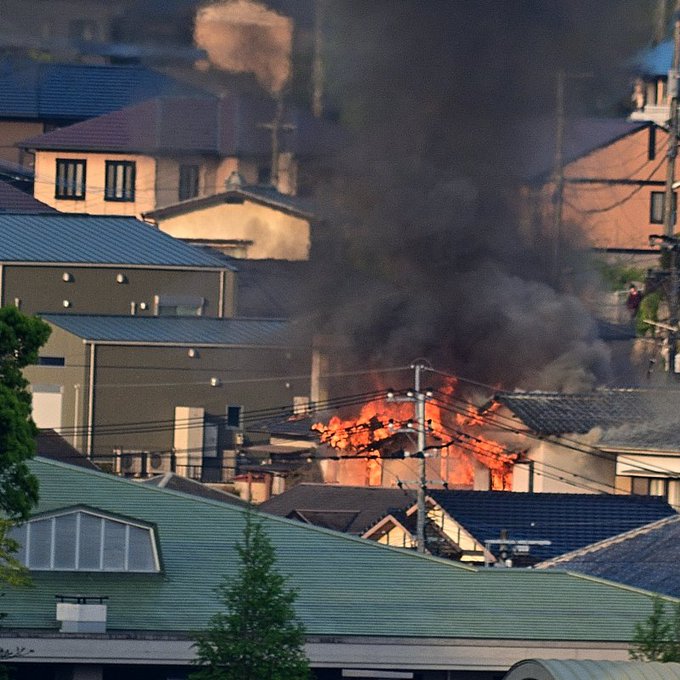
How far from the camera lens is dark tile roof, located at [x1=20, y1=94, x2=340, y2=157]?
2275 inches

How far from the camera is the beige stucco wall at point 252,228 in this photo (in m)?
68.6

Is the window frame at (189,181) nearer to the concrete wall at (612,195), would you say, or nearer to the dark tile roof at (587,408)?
the concrete wall at (612,195)

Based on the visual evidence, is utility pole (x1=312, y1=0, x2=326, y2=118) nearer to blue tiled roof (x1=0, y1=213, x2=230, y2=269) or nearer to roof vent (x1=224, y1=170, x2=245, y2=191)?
roof vent (x1=224, y1=170, x2=245, y2=191)

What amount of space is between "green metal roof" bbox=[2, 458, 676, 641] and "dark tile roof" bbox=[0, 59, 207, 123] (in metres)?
50.2

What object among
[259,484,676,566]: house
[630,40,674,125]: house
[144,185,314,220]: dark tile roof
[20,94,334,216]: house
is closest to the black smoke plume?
[630,40,674,125]: house

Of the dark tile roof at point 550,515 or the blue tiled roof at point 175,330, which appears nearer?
the dark tile roof at point 550,515

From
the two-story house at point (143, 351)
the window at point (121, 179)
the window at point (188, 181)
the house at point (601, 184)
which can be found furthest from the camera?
the window at point (121, 179)

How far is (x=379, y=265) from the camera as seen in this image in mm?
60625

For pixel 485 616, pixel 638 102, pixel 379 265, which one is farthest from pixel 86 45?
pixel 485 616

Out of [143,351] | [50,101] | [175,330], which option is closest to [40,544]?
[143,351]

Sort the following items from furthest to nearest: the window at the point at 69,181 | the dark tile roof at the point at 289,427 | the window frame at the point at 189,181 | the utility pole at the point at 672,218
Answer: the window at the point at 69,181 → the window frame at the point at 189,181 → the dark tile roof at the point at 289,427 → the utility pole at the point at 672,218

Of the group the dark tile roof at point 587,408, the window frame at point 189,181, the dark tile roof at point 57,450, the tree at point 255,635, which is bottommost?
the tree at point 255,635

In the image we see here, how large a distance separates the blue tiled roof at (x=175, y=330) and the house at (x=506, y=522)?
22.3 meters

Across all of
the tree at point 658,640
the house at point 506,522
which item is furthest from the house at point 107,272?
the tree at point 658,640
